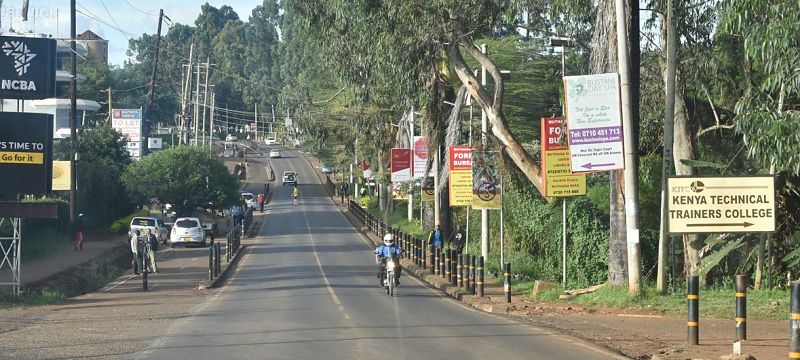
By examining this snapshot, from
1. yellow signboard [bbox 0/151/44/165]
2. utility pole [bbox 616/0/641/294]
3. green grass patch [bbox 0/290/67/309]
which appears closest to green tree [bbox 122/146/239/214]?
green grass patch [bbox 0/290/67/309]

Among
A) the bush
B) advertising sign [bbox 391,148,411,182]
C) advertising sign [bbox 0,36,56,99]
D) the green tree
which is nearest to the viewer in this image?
advertising sign [bbox 0,36,56,99]

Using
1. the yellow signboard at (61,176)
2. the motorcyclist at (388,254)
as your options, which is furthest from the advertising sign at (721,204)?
the yellow signboard at (61,176)

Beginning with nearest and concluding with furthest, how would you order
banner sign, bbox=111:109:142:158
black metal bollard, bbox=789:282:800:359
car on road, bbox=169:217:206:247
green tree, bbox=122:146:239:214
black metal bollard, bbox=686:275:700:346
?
1. black metal bollard, bbox=789:282:800:359
2. black metal bollard, bbox=686:275:700:346
3. car on road, bbox=169:217:206:247
4. green tree, bbox=122:146:239:214
5. banner sign, bbox=111:109:142:158

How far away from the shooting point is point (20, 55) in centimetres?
2909

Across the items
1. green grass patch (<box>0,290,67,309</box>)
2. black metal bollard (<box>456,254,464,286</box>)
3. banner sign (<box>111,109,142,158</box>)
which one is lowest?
green grass patch (<box>0,290,67,309</box>)

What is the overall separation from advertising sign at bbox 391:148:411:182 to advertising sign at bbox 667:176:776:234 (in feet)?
96.0

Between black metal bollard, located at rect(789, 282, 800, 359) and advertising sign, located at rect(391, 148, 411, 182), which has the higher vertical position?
advertising sign, located at rect(391, 148, 411, 182)

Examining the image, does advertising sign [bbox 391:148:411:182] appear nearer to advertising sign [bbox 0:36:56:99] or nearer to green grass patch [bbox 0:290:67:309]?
advertising sign [bbox 0:36:56:99]

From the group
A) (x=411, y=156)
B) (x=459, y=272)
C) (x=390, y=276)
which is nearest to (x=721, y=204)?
(x=390, y=276)

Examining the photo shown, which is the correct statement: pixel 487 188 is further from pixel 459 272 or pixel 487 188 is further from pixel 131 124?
pixel 131 124

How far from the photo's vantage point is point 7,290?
28.3m

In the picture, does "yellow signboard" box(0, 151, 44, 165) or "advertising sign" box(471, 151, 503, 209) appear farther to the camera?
"advertising sign" box(471, 151, 503, 209)

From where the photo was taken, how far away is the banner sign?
85.4m

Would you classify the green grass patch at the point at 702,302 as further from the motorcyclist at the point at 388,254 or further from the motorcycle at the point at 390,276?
the motorcyclist at the point at 388,254
